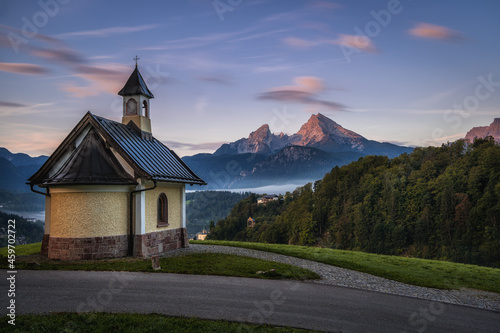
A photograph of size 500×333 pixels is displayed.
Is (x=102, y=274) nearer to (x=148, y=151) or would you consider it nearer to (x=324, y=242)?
(x=148, y=151)

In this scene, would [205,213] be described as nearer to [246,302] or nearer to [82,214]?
[82,214]

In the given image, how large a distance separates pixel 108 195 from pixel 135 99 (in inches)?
289

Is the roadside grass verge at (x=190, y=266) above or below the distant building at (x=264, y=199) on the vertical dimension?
above

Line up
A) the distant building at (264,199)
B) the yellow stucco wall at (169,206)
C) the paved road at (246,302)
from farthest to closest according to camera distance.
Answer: the distant building at (264,199) < the yellow stucco wall at (169,206) < the paved road at (246,302)

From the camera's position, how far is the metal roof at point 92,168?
15.8 metres

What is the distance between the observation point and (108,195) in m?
16.5

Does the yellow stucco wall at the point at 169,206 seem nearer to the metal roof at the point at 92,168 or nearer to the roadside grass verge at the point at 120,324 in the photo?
the metal roof at the point at 92,168

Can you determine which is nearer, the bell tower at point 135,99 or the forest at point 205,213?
the bell tower at point 135,99

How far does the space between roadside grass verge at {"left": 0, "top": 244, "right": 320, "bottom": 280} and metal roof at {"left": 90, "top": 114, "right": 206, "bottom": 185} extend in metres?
4.40

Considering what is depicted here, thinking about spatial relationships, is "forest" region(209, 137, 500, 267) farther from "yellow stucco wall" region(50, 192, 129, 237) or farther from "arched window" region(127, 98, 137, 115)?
"yellow stucco wall" region(50, 192, 129, 237)

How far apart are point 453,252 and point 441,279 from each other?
47653 millimetres

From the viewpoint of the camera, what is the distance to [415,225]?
205 ft

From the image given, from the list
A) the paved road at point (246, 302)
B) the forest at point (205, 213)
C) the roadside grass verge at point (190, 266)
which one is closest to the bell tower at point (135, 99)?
the roadside grass verge at point (190, 266)

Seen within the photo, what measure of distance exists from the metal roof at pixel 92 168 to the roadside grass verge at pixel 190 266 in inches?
138
